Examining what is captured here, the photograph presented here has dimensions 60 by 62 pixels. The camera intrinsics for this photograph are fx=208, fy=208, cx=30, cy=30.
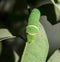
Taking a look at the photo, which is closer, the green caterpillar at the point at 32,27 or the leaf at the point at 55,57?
the green caterpillar at the point at 32,27

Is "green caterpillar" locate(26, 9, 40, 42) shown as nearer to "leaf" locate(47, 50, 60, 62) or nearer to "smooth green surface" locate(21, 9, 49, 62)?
"smooth green surface" locate(21, 9, 49, 62)

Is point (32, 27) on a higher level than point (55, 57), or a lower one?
higher

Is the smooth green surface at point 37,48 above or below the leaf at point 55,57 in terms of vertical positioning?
above

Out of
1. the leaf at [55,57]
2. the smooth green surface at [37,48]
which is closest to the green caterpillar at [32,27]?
the smooth green surface at [37,48]

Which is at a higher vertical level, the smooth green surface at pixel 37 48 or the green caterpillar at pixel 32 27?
the green caterpillar at pixel 32 27

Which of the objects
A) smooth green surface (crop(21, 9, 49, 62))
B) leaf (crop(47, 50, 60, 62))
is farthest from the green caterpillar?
leaf (crop(47, 50, 60, 62))

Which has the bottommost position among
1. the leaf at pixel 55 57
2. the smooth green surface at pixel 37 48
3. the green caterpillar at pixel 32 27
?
the leaf at pixel 55 57

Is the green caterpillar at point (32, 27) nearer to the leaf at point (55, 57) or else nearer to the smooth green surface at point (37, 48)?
the smooth green surface at point (37, 48)

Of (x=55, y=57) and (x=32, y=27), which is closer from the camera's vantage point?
(x=32, y=27)
